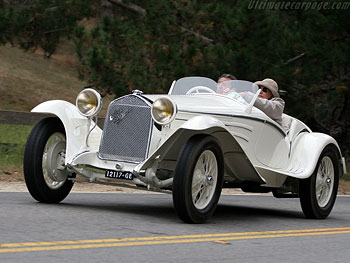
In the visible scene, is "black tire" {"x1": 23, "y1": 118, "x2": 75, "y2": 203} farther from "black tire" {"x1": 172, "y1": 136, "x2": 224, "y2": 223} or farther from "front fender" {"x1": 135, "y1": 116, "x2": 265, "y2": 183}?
"black tire" {"x1": 172, "y1": 136, "x2": 224, "y2": 223}

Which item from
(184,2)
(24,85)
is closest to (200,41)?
(184,2)

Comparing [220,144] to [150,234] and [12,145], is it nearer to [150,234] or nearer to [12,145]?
[150,234]

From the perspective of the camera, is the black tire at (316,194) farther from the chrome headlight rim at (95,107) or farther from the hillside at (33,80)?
the hillside at (33,80)

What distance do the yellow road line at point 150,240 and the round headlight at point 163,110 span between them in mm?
1420

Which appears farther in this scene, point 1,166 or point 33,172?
point 1,166

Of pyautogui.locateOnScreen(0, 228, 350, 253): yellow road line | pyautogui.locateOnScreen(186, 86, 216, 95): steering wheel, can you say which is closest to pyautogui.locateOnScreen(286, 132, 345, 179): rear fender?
pyautogui.locateOnScreen(0, 228, 350, 253): yellow road line

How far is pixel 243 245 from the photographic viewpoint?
7336 millimetres

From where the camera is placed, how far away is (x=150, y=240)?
709 centimetres

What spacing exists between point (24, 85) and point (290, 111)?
17.6m

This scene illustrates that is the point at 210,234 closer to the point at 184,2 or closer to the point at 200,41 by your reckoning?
the point at 200,41

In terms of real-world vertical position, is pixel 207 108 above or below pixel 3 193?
above

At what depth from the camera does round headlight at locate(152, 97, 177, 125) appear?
337 inches

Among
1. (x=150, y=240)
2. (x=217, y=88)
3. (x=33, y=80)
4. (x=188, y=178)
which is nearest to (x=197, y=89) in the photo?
(x=217, y=88)

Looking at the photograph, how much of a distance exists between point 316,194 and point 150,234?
355 centimetres
